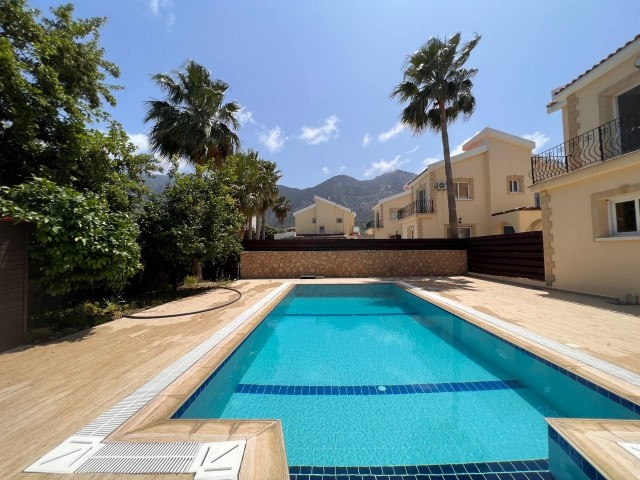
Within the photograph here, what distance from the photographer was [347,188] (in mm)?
124500

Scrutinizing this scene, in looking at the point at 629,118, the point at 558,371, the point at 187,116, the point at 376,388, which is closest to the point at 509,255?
the point at 629,118

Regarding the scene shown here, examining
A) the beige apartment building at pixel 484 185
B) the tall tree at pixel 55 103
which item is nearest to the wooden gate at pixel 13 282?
the tall tree at pixel 55 103

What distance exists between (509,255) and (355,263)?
7.52 metres

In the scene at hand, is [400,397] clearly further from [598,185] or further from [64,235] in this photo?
[598,185]

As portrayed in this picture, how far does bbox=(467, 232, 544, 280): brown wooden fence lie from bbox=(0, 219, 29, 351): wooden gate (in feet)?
49.5

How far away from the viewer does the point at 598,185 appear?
852cm

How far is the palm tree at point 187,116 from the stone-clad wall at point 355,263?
6.18 metres

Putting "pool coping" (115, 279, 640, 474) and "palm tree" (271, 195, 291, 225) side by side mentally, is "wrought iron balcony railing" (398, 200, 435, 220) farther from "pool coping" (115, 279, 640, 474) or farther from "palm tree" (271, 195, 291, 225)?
"pool coping" (115, 279, 640, 474)

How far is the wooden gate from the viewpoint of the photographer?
4582mm

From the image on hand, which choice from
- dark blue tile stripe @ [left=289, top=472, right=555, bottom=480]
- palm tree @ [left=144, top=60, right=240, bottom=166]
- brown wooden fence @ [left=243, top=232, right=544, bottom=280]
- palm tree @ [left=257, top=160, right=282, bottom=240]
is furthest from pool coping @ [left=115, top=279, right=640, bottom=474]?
palm tree @ [left=257, top=160, right=282, bottom=240]

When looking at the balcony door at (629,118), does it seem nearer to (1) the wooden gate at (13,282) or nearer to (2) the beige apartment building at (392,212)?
(1) the wooden gate at (13,282)

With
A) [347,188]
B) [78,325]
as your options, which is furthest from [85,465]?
[347,188]

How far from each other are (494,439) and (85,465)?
3.76 m

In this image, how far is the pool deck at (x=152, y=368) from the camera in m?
2.20
